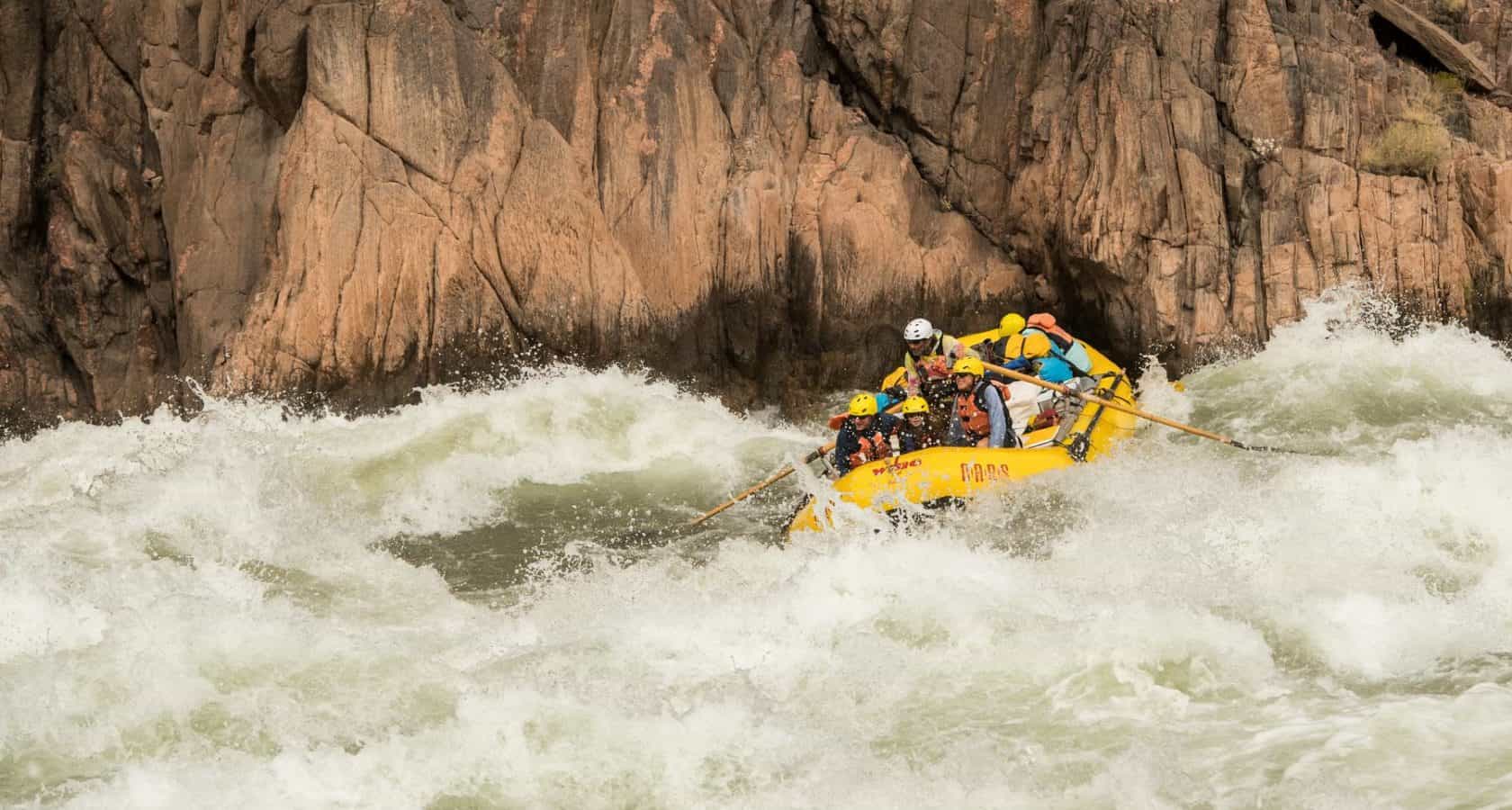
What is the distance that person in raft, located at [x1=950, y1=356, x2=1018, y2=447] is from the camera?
10.8m

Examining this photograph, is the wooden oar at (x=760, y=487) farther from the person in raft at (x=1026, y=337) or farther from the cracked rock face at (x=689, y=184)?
the cracked rock face at (x=689, y=184)

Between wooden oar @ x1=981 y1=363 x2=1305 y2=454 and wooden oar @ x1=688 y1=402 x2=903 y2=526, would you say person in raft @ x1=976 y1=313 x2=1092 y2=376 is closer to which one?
wooden oar @ x1=981 y1=363 x2=1305 y2=454

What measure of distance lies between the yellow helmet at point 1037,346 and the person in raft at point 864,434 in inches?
79.2

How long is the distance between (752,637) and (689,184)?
23.5 feet

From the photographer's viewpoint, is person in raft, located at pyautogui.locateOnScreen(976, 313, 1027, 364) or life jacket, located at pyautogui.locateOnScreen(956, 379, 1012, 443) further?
person in raft, located at pyautogui.locateOnScreen(976, 313, 1027, 364)

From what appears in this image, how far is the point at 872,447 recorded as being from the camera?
10.7 metres

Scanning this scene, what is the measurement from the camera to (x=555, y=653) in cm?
768

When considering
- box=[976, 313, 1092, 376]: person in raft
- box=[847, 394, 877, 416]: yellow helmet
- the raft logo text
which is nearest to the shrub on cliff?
box=[976, 313, 1092, 376]: person in raft

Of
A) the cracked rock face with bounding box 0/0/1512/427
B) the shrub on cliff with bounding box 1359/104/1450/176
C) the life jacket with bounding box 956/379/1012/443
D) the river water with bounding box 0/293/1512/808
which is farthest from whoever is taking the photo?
the shrub on cliff with bounding box 1359/104/1450/176

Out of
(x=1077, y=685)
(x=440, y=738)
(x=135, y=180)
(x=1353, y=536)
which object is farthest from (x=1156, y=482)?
(x=135, y=180)

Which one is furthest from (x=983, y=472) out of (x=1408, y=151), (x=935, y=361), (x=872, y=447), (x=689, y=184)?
(x=1408, y=151)

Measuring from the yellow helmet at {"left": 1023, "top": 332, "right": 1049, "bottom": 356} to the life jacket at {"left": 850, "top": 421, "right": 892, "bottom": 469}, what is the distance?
212 cm

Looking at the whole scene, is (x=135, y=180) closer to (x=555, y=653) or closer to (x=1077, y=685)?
(x=555, y=653)

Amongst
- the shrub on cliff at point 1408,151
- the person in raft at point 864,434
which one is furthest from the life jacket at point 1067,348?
the shrub on cliff at point 1408,151
